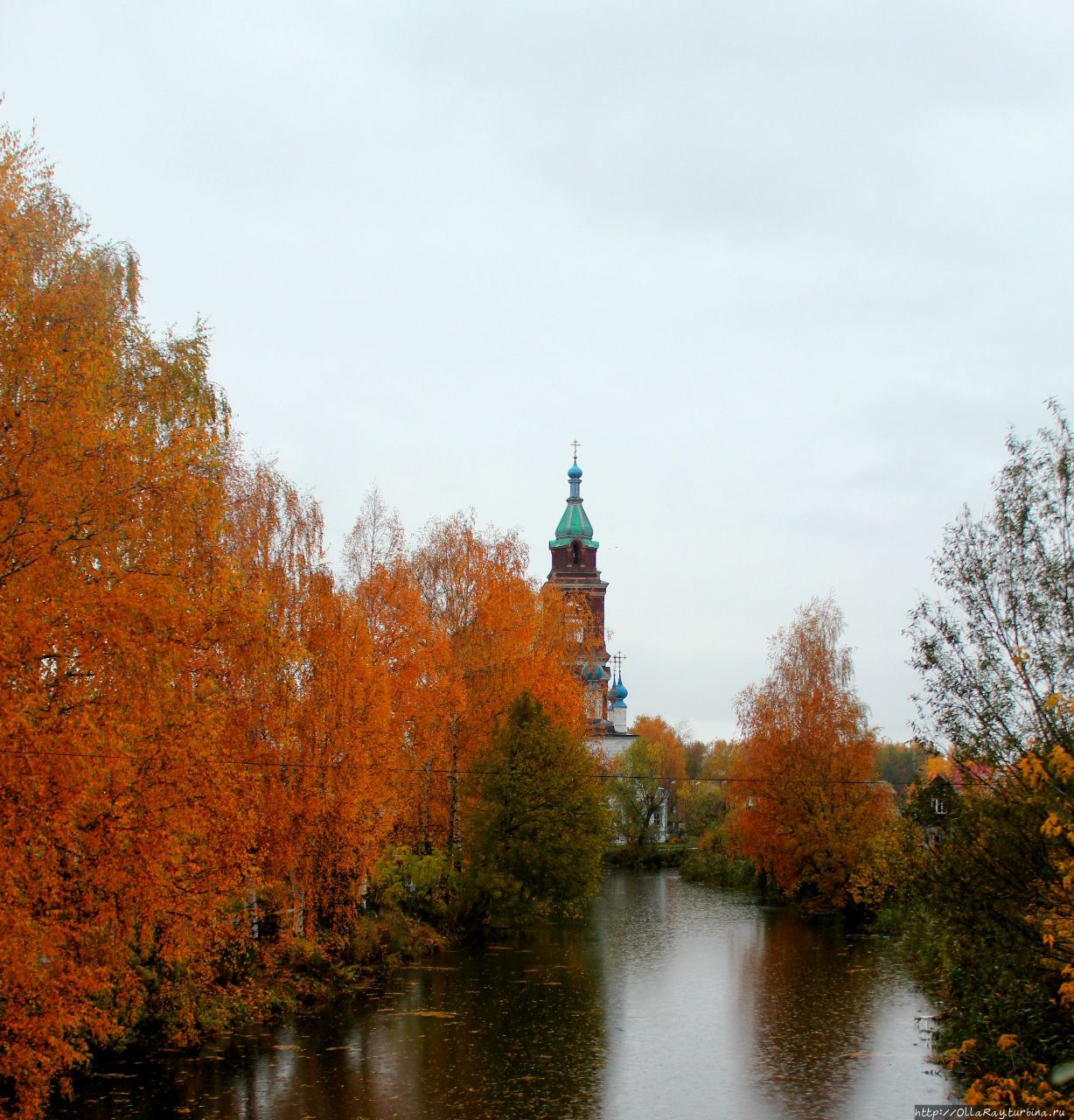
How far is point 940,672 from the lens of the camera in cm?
1281

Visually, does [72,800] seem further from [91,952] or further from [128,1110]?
[128,1110]

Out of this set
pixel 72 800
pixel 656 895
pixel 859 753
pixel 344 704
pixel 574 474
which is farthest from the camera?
pixel 574 474

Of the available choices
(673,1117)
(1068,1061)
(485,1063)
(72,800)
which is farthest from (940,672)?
(485,1063)

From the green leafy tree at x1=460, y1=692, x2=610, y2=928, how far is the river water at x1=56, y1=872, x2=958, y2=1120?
2.03 metres

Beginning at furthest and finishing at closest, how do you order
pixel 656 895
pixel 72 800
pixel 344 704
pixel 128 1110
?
1. pixel 656 895
2. pixel 344 704
3. pixel 128 1110
4. pixel 72 800

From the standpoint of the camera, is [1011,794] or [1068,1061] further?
[1011,794]

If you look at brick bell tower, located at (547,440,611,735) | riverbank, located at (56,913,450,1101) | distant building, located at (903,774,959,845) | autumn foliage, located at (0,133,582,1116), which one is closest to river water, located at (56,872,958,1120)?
riverbank, located at (56,913,450,1101)

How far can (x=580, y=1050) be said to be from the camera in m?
19.7

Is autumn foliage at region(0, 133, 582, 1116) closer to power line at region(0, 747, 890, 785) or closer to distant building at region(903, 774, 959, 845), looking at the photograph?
power line at region(0, 747, 890, 785)

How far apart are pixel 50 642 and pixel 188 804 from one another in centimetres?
267

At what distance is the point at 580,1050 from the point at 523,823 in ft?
44.2

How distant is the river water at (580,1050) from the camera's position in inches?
634

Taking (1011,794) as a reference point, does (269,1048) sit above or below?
below

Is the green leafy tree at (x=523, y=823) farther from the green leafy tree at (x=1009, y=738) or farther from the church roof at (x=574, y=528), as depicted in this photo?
the church roof at (x=574, y=528)
